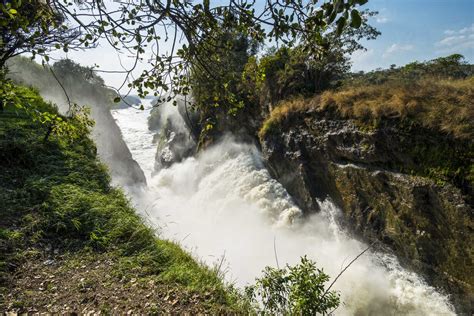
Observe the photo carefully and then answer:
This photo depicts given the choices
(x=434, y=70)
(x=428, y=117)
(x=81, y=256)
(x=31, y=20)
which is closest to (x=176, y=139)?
(x=434, y=70)

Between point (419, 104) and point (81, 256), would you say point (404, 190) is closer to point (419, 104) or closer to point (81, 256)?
point (419, 104)

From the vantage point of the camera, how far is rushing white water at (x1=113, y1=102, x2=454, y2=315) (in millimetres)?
7527

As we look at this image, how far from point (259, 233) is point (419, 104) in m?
7.45

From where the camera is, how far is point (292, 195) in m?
12.2

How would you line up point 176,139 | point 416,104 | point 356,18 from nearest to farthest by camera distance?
point 356,18 < point 416,104 < point 176,139

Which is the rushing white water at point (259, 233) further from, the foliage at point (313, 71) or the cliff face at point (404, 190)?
the foliage at point (313, 71)

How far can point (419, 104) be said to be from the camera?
7.48m

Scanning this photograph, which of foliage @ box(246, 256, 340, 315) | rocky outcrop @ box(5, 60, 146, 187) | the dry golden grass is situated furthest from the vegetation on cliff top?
rocky outcrop @ box(5, 60, 146, 187)

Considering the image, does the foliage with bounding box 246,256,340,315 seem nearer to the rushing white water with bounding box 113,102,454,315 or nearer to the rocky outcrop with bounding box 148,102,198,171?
the rushing white water with bounding box 113,102,454,315

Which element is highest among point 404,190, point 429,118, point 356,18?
point 356,18

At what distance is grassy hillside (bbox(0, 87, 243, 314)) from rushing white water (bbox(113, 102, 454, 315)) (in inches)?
45.7

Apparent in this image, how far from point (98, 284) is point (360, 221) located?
7876mm

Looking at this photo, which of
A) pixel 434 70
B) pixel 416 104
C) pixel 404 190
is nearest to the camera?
pixel 404 190

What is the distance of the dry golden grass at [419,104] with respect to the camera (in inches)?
260
